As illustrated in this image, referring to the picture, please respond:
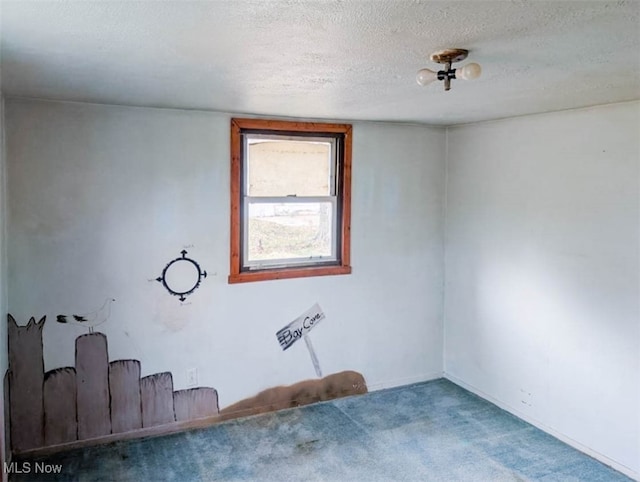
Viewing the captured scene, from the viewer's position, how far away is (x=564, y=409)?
3.65m

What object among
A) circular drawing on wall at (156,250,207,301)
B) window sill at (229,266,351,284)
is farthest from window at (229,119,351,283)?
circular drawing on wall at (156,250,207,301)

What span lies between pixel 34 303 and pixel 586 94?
11.5 feet

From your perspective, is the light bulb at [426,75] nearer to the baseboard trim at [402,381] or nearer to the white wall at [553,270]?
the white wall at [553,270]

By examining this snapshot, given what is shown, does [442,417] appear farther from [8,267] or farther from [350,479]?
[8,267]

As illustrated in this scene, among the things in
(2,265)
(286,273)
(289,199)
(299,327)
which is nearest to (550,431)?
(299,327)

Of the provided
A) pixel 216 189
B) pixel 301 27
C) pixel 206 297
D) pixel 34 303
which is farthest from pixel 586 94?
pixel 34 303

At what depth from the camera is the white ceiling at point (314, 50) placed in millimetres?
1557

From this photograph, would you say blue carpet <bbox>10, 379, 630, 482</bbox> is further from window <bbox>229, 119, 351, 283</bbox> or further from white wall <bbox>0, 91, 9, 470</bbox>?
window <bbox>229, 119, 351, 283</bbox>

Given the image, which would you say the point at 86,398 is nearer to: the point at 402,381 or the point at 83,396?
the point at 83,396

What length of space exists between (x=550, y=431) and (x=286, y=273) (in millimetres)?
2197

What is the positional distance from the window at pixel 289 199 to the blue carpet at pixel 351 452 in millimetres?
1101

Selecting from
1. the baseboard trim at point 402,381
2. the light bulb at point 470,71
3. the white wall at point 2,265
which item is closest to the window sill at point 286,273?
the baseboard trim at point 402,381

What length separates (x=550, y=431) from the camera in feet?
12.3

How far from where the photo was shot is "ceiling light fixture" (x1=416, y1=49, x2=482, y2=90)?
1.97m
